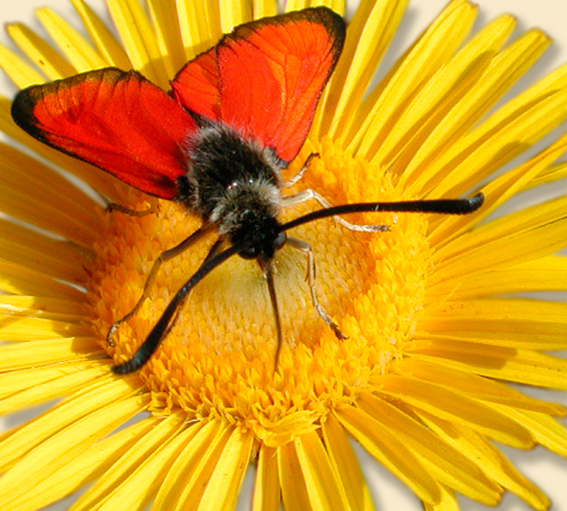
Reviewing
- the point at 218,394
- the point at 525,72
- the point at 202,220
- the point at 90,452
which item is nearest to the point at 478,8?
the point at 525,72

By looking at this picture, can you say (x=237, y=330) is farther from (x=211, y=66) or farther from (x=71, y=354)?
(x=211, y=66)

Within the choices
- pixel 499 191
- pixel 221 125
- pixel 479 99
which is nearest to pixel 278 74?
pixel 221 125

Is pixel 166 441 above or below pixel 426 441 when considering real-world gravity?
above

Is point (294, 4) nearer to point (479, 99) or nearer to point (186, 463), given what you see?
point (479, 99)

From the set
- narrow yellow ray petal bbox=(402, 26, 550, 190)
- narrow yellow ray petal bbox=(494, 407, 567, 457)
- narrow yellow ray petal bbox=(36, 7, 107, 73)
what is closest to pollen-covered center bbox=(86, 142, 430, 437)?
narrow yellow ray petal bbox=(402, 26, 550, 190)

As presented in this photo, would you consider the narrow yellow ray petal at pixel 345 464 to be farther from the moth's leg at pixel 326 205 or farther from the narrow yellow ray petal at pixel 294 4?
the narrow yellow ray petal at pixel 294 4

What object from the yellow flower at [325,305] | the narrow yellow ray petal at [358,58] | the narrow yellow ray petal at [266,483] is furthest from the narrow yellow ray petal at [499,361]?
the narrow yellow ray petal at [358,58]
